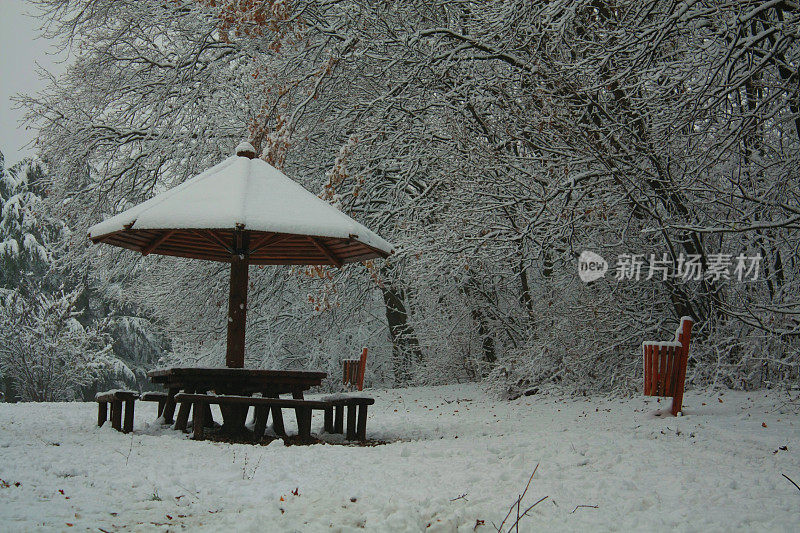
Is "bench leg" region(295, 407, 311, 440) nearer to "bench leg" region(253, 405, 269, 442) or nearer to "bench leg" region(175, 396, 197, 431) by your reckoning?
"bench leg" region(253, 405, 269, 442)

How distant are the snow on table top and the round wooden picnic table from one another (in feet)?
4.84

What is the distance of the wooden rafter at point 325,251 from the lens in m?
8.23

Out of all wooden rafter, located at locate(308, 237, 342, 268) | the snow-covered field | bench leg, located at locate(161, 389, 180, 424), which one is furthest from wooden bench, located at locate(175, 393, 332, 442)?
wooden rafter, located at locate(308, 237, 342, 268)

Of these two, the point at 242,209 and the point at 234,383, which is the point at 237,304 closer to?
the point at 234,383

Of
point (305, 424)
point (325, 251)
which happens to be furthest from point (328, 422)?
point (325, 251)

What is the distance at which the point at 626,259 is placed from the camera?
10250mm

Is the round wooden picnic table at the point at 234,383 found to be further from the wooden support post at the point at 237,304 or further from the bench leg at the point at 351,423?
the bench leg at the point at 351,423

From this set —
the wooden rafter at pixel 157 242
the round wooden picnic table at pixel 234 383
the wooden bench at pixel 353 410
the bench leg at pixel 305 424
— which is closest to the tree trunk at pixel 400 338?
the wooden rafter at pixel 157 242

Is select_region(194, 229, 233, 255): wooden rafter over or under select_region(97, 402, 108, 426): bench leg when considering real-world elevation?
over

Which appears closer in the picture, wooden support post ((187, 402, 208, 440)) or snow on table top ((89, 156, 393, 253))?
snow on table top ((89, 156, 393, 253))

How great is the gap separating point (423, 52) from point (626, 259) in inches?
173

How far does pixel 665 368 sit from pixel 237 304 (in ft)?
15.0

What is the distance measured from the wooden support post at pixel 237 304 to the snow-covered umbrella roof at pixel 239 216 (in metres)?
0.13

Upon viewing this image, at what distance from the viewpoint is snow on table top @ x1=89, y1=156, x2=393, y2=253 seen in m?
6.35
